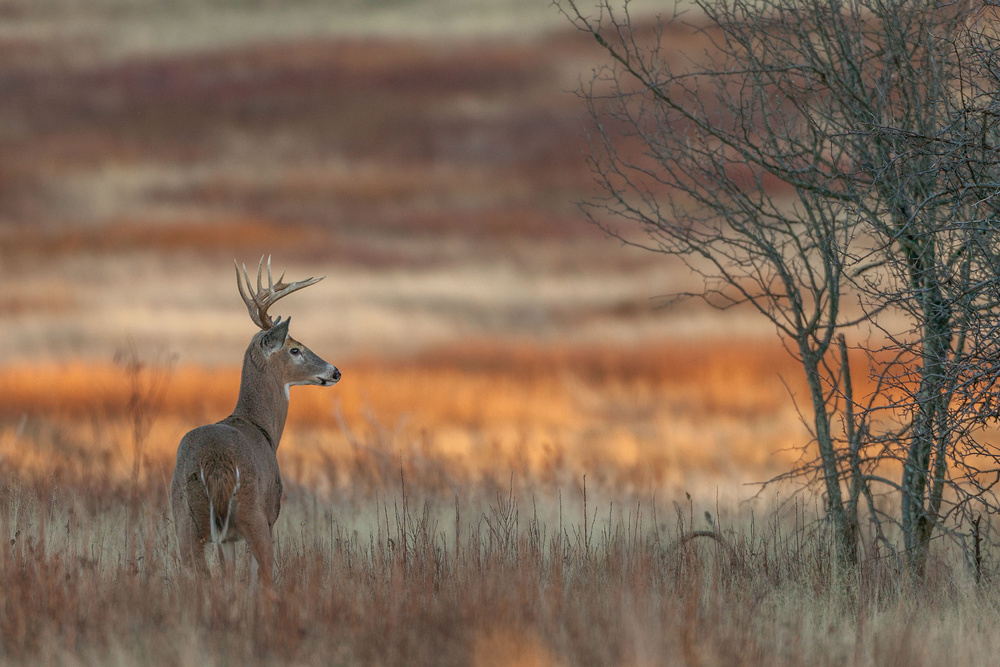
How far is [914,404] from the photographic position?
777 centimetres

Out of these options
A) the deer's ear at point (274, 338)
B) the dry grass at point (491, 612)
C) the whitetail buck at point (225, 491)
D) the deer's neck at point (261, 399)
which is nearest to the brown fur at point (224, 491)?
the whitetail buck at point (225, 491)

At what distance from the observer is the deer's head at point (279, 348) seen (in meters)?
9.88

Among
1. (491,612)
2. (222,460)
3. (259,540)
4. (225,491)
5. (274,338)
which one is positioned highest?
(274,338)

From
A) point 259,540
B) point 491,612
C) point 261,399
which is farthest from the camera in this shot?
point 261,399

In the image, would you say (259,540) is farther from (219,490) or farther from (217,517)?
(219,490)

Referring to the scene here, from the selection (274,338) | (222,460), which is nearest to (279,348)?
(274,338)

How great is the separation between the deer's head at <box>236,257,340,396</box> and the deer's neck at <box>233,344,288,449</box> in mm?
26

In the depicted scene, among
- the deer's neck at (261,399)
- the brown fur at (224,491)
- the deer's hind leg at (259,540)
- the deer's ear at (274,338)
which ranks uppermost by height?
the deer's ear at (274,338)

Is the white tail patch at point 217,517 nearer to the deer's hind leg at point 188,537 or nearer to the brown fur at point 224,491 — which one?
the brown fur at point 224,491

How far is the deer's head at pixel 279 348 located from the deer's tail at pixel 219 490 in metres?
1.91

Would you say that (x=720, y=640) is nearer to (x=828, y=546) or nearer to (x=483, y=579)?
(x=483, y=579)

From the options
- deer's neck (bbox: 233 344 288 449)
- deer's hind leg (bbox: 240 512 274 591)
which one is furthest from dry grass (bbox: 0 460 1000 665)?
deer's neck (bbox: 233 344 288 449)

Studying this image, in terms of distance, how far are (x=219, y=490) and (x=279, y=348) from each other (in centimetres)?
223

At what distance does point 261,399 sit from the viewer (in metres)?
9.60
